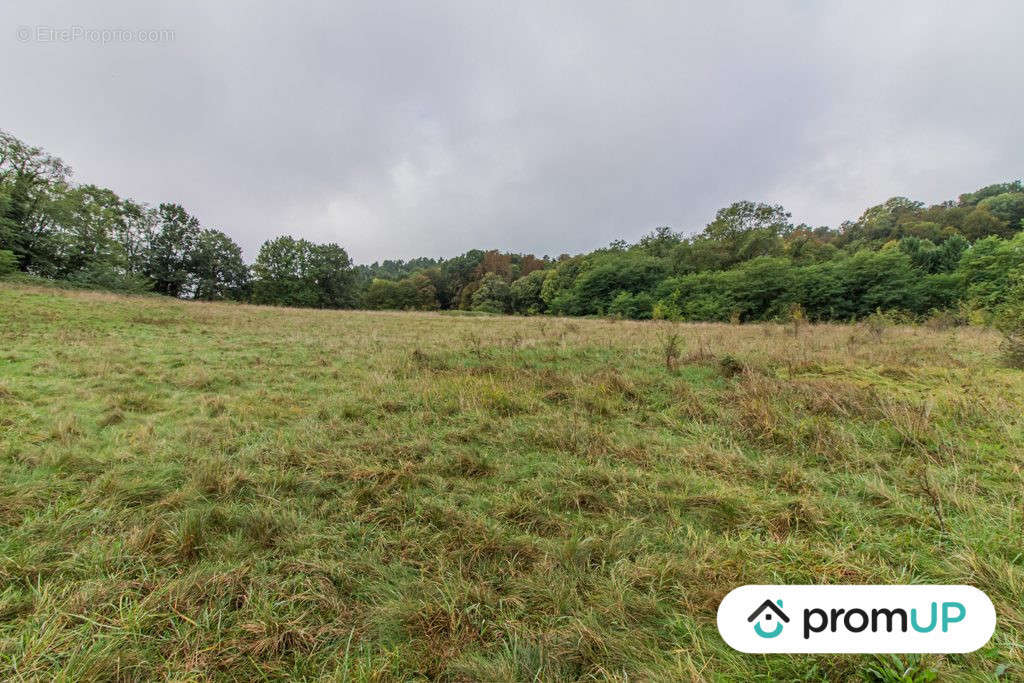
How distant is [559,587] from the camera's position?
1.98 meters

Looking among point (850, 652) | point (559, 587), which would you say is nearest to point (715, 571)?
point (850, 652)

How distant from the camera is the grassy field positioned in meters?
1.65

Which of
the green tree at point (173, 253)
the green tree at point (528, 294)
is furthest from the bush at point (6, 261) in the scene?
the green tree at point (528, 294)

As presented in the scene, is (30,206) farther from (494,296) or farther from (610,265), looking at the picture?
(610,265)

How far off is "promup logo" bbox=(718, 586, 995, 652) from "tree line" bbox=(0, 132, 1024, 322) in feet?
71.4

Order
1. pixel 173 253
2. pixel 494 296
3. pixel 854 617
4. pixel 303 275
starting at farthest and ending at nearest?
pixel 494 296 → pixel 303 275 → pixel 173 253 → pixel 854 617

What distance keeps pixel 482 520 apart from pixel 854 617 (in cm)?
216

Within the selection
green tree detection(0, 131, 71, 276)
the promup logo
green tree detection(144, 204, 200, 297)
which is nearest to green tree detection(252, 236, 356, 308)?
green tree detection(144, 204, 200, 297)

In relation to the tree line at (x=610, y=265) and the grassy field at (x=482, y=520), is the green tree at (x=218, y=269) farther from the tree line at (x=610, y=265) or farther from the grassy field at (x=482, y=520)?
the grassy field at (x=482, y=520)

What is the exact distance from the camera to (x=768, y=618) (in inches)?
71.3

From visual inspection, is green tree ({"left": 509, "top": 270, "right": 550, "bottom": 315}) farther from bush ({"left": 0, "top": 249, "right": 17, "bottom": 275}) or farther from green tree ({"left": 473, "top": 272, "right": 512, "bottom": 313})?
bush ({"left": 0, "top": 249, "right": 17, "bottom": 275})

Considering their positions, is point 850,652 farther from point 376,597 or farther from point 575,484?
point 376,597

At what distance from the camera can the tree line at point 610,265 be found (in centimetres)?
3003

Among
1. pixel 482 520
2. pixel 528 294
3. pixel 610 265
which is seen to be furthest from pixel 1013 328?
pixel 528 294
